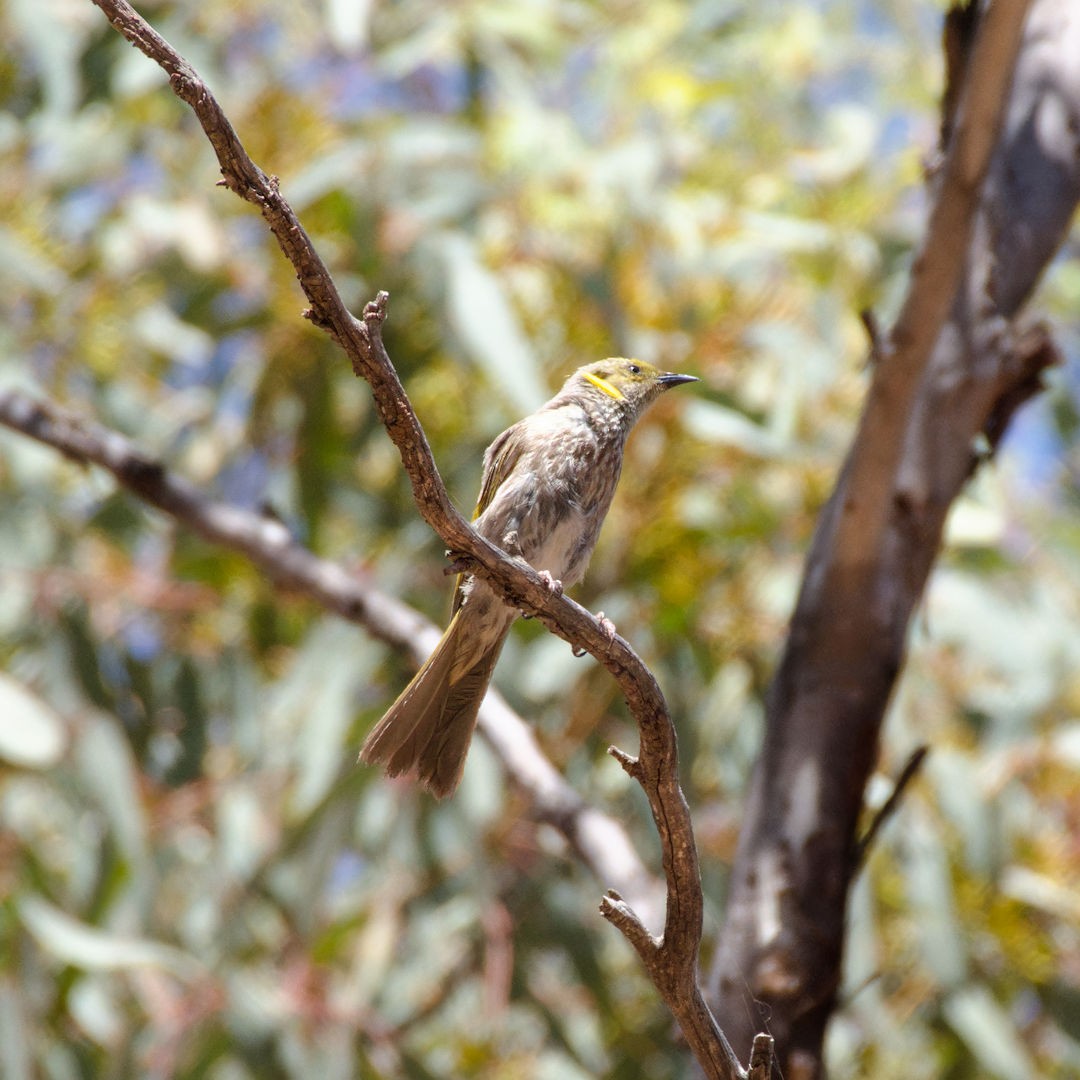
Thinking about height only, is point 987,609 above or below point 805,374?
below

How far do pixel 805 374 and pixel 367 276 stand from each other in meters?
0.98

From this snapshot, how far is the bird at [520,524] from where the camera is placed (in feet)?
6.23

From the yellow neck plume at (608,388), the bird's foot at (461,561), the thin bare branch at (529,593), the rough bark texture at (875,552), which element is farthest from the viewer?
the yellow neck plume at (608,388)

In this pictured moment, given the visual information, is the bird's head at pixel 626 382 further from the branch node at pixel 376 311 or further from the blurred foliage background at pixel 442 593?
the branch node at pixel 376 311

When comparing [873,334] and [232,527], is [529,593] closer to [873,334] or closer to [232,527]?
[873,334]

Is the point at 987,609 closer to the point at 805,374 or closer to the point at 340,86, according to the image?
the point at 805,374

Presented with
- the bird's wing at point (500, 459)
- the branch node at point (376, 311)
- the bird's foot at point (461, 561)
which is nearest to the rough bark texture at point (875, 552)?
the bird's wing at point (500, 459)

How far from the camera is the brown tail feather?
1854mm

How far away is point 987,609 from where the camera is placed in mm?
2949

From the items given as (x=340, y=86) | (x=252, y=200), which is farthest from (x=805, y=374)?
(x=252, y=200)

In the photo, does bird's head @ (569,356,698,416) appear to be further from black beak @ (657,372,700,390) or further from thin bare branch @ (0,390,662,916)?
thin bare branch @ (0,390,662,916)

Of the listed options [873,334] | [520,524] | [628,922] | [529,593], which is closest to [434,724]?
[520,524]

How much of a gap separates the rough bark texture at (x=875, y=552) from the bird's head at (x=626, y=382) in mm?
407

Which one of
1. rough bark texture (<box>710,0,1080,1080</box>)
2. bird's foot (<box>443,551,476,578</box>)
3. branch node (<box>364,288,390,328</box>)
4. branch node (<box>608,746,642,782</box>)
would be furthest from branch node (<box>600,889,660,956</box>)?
branch node (<box>364,288,390,328</box>)
